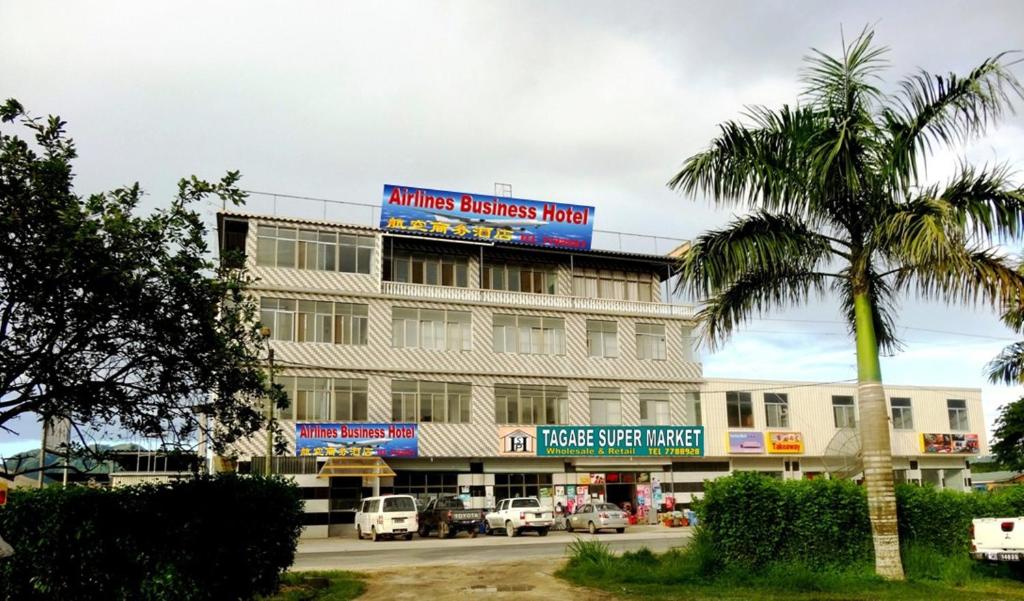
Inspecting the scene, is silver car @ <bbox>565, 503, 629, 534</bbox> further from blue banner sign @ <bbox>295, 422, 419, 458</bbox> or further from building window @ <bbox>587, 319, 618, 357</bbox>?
building window @ <bbox>587, 319, 618, 357</bbox>

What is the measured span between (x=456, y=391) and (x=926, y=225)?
32.2 meters

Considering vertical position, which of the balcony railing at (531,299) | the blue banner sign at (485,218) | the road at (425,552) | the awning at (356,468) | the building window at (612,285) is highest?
the blue banner sign at (485,218)

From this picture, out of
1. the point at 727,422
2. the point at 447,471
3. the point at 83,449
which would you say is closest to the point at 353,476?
the point at 447,471

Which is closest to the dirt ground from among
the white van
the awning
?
the white van

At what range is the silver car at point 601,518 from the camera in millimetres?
37688

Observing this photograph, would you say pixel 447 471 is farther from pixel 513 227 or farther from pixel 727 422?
pixel 727 422

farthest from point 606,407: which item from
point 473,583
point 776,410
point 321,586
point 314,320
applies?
point 321,586

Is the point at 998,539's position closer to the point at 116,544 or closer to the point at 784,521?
the point at 784,521

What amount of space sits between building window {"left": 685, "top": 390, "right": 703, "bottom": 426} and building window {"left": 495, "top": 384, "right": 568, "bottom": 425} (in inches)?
286

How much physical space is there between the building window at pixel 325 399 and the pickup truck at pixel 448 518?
21.5ft

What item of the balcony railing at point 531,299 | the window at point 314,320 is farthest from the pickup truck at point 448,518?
the balcony railing at point 531,299

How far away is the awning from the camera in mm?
39213

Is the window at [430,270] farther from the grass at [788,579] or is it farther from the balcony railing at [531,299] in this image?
the grass at [788,579]

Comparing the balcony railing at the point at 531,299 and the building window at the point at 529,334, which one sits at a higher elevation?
the balcony railing at the point at 531,299
